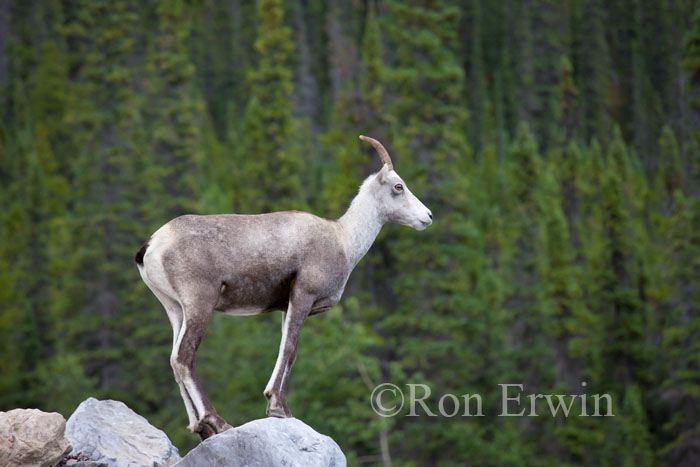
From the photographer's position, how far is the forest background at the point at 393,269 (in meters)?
36.3

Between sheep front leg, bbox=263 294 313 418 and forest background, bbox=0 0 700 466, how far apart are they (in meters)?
19.9

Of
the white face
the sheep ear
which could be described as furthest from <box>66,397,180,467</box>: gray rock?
the sheep ear

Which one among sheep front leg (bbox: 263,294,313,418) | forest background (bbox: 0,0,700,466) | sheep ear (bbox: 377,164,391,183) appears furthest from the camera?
Result: forest background (bbox: 0,0,700,466)

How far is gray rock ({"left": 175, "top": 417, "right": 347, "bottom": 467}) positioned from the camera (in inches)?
380

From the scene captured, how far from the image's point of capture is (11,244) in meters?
50.8

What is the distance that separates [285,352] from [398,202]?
2133 mm

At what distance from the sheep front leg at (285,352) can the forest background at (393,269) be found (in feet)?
65.1

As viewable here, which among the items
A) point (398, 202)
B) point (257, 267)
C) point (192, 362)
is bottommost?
point (192, 362)

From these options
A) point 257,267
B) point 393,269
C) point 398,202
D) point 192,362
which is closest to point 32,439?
point 192,362

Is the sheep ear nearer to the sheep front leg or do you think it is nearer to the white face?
the white face

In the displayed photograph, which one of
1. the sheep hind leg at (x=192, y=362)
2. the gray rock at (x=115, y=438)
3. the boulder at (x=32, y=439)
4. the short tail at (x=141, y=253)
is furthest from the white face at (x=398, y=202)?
the boulder at (x=32, y=439)

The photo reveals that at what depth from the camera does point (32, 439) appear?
9.35 metres

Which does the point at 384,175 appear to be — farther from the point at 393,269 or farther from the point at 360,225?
the point at 393,269

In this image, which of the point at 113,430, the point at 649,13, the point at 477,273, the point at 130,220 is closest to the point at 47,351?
the point at 130,220
